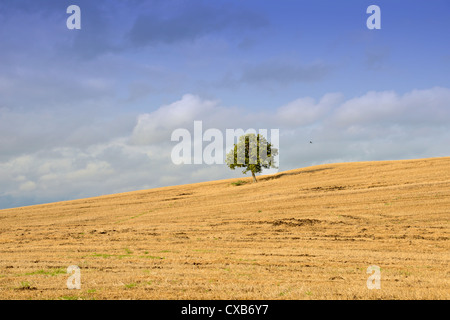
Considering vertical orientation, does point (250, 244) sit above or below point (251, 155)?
below

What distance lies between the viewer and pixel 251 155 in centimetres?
6225

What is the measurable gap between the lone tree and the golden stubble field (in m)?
13.9

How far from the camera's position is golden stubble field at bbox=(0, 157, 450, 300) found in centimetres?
1257

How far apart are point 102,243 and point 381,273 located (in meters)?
15.9

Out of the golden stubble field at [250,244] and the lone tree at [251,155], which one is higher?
the lone tree at [251,155]

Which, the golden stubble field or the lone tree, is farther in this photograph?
the lone tree

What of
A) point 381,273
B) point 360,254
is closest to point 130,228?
point 360,254

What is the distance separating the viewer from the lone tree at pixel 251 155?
204ft

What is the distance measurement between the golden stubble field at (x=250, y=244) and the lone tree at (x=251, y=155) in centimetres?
1387

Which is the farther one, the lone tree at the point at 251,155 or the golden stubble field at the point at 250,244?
the lone tree at the point at 251,155

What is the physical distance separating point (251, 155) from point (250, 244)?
40.4 metres

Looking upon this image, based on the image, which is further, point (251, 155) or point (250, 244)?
point (251, 155)

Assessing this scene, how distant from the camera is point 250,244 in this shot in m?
22.3

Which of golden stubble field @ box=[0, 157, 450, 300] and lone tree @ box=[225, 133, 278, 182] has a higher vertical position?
lone tree @ box=[225, 133, 278, 182]
